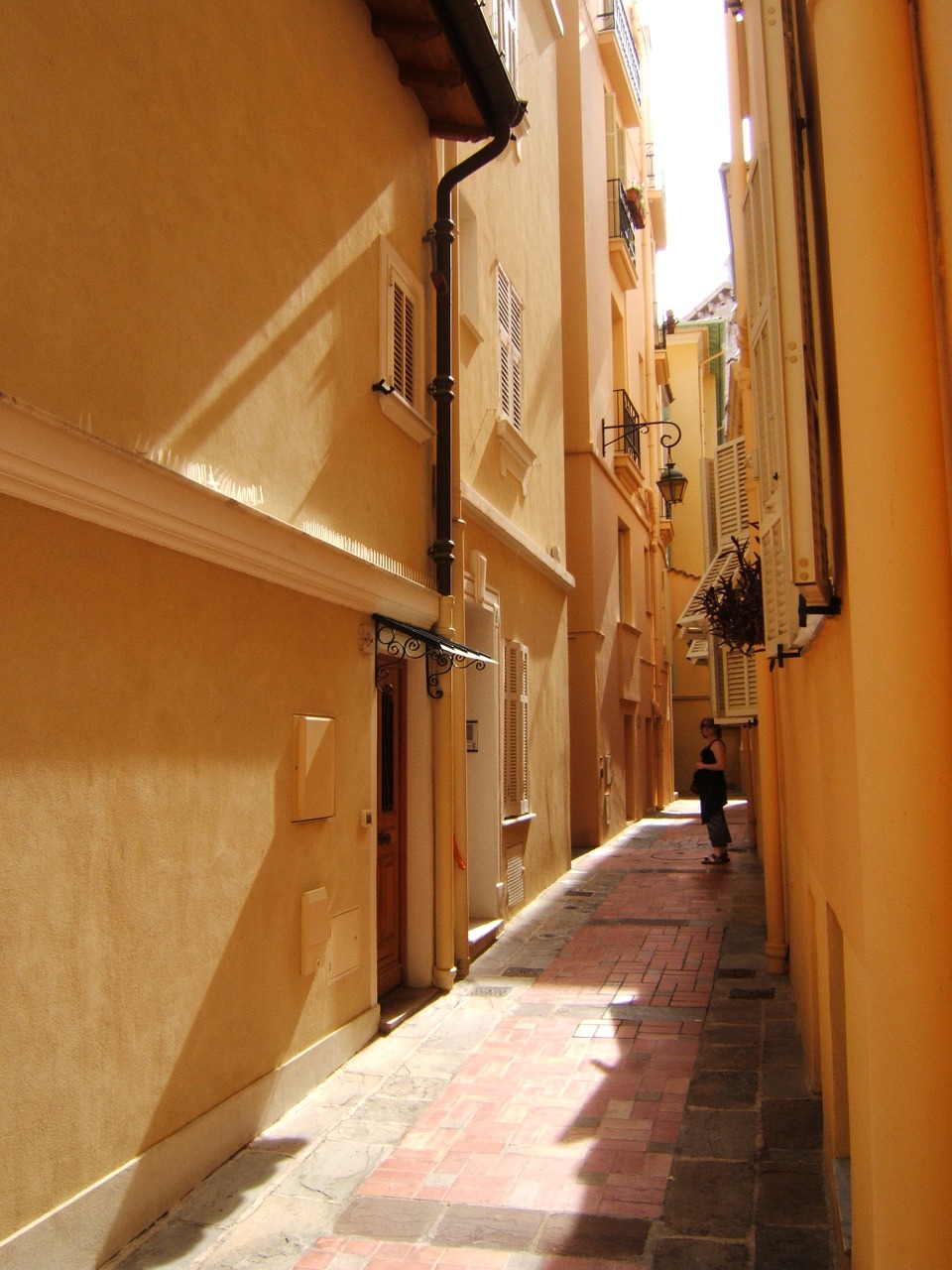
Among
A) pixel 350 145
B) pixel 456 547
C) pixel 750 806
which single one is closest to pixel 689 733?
pixel 750 806

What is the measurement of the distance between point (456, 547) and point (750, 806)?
34.7 feet

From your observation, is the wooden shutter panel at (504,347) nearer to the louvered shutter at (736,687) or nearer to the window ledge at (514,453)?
the window ledge at (514,453)

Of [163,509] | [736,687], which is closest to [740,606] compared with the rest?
[736,687]

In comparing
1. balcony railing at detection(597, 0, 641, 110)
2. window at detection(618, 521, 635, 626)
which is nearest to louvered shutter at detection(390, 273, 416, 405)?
window at detection(618, 521, 635, 626)

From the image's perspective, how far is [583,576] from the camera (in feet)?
56.6

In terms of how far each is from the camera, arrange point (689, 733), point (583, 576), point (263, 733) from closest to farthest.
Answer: point (263, 733) < point (583, 576) < point (689, 733)

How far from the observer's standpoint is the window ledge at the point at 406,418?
301 inches

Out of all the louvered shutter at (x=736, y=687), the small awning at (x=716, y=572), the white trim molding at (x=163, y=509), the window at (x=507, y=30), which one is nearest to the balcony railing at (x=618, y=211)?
the window at (x=507, y=30)

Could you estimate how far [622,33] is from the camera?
818 inches

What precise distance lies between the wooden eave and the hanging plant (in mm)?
3812

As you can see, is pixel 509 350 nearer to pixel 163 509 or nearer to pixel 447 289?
pixel 447 289

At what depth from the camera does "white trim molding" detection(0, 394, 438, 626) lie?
3865mm

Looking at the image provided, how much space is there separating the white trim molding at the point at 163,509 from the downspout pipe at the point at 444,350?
1414 millimetres

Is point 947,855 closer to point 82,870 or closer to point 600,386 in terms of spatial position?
point 82,870
